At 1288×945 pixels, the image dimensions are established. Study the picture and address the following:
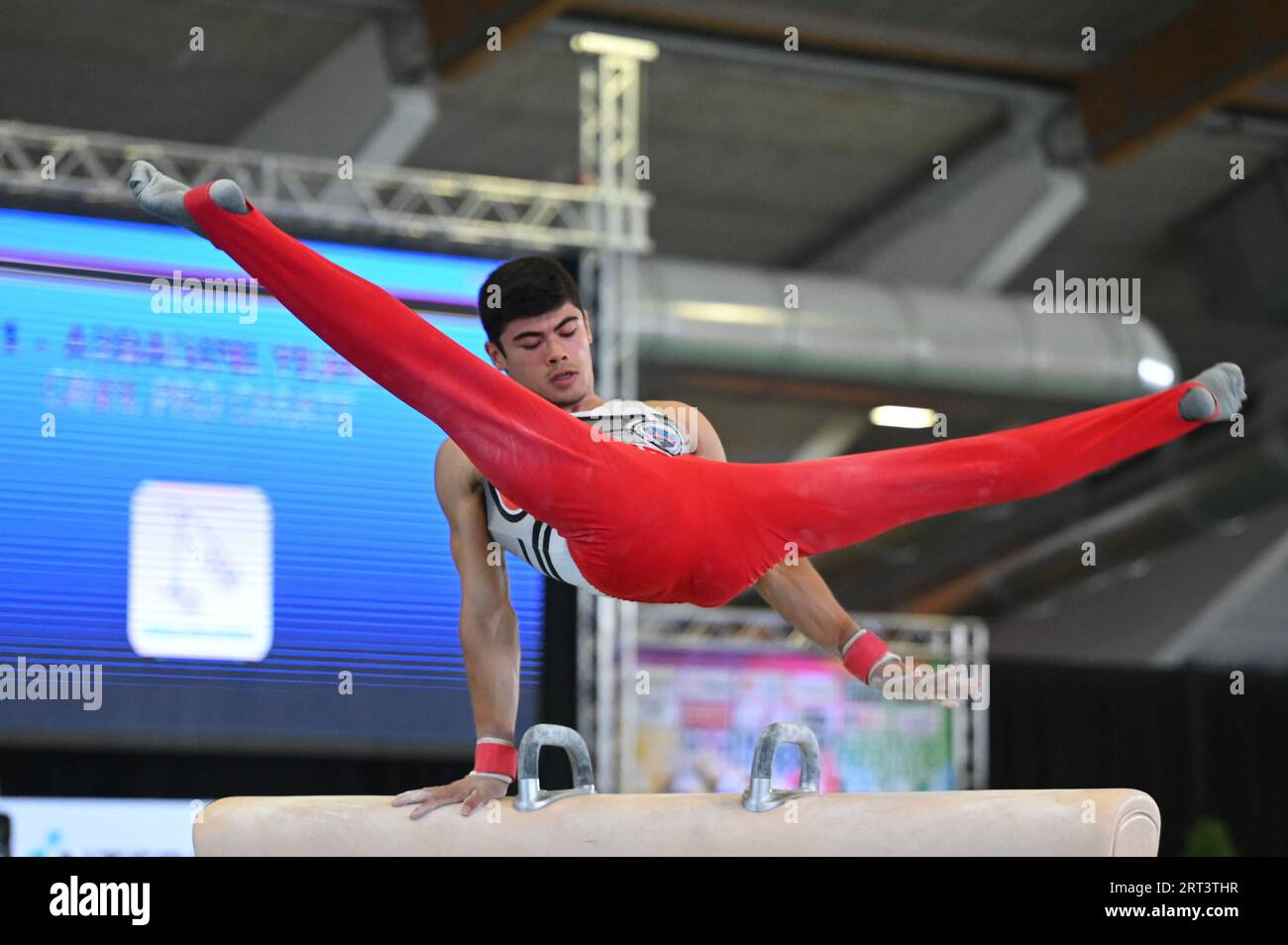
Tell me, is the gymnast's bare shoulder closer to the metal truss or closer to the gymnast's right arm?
the gymnast's right arm

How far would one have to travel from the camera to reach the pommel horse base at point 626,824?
8.21ft

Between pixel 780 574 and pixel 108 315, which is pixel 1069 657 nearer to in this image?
pixel 108 315

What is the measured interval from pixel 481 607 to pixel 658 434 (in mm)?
480

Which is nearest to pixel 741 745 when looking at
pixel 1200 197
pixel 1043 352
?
pixel 1043 352

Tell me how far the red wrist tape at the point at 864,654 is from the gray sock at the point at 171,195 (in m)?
1.42

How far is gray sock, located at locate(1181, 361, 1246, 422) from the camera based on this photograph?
9.26ft

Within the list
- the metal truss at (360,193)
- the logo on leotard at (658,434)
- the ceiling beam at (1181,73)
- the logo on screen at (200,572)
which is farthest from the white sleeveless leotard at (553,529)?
the ceiling beam at (1181,73)

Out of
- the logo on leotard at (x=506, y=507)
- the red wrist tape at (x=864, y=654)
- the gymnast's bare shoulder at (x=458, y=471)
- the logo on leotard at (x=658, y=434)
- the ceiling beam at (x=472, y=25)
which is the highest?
the ceiling beam at (x=472, y=25)

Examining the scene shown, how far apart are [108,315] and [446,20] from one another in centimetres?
278

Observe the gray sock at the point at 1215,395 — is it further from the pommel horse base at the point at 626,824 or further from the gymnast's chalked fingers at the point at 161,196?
the gymnast's chalked fingers at the point at 161,196

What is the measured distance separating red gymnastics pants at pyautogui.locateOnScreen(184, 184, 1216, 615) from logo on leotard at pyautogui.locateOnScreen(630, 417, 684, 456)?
18 centimetres

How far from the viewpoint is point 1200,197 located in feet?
38.2

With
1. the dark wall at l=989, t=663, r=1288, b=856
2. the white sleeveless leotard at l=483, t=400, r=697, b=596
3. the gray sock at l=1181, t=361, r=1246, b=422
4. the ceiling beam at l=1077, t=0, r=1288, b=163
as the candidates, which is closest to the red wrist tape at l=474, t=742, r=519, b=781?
the white sleeveless leotard at l=483, t=400, r=697, b=596
